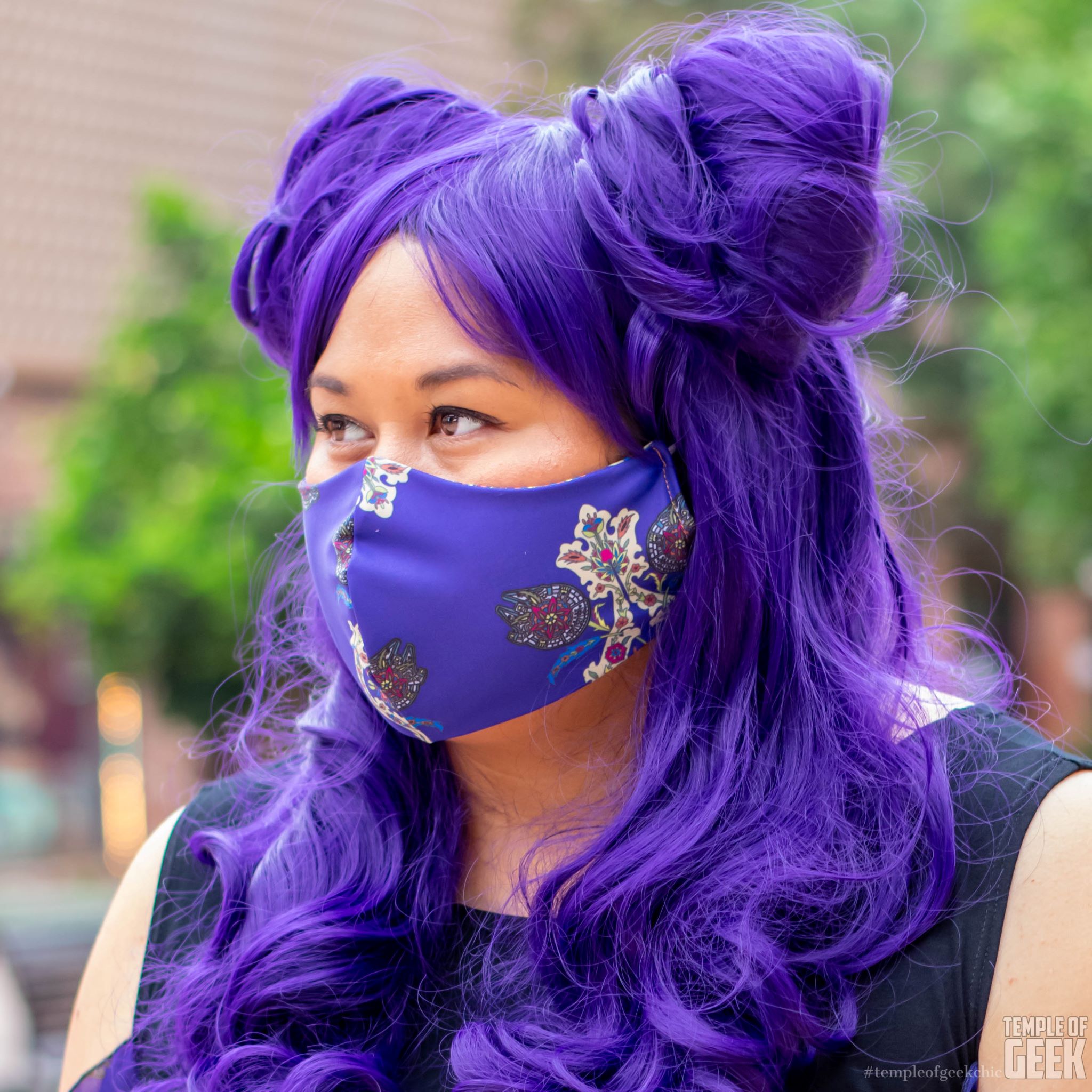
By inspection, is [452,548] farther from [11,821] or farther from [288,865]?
[11,821]

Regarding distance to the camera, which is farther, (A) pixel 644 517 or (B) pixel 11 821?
(B) pixel 11 821

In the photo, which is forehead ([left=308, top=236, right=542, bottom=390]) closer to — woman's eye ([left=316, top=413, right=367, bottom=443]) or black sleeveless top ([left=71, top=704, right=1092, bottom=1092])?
woman's eye ([left=316, top=413, right=367, bottom=443])

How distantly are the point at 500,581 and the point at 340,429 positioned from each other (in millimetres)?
355

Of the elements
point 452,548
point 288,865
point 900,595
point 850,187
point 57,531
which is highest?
point 850,187

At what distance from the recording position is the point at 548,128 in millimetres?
1618

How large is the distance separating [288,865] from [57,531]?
24.3 ft

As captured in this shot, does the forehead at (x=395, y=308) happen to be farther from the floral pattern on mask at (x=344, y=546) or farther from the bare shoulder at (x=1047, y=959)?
the bare shoulder at (x=1047, y=959)

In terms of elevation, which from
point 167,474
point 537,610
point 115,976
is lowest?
point 167,474

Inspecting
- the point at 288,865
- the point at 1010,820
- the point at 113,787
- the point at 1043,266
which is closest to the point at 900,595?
the point at 1010,820

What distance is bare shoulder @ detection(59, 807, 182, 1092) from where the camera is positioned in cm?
173

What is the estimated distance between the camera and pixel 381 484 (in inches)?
61.5

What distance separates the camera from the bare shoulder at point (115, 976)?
173cm

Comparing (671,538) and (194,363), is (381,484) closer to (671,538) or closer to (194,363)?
(671,538)

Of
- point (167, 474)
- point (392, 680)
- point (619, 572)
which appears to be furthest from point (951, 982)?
point (167, 474)
